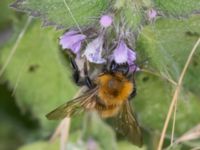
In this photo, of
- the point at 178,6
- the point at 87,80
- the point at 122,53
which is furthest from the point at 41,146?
the point at 178,6

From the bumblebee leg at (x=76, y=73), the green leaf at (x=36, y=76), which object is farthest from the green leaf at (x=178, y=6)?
the green leaf at (x=36, y=76)

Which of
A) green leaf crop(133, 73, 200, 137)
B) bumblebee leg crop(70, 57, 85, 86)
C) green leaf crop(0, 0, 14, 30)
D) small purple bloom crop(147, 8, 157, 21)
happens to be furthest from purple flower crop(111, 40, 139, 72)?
green leaf crop(0, 0, 14, 30)

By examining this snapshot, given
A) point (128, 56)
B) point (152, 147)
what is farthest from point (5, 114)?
point (128, 56)

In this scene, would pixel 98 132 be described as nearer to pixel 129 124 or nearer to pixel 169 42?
pixel 129 124

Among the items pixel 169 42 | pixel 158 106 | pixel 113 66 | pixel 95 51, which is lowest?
pixel 158 106

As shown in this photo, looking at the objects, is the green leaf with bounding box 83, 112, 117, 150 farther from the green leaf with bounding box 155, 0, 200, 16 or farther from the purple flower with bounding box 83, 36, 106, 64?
the green leaf with bounding box 155, 0, 200, 16

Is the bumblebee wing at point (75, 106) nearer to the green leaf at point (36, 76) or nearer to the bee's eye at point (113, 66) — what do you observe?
A: the bee's eye at point (113, 66)

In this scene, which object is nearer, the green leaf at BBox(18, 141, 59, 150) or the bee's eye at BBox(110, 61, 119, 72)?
the bee's eye at BBox(110, 61, 119, 72)

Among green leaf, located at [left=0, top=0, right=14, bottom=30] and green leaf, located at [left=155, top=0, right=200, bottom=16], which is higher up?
green leaf, located at [left=155, top=0, right=200, bottom=16]
